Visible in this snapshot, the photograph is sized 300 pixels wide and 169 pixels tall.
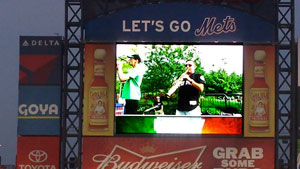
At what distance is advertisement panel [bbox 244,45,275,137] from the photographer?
3566 cm

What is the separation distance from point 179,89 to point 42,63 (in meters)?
6.30

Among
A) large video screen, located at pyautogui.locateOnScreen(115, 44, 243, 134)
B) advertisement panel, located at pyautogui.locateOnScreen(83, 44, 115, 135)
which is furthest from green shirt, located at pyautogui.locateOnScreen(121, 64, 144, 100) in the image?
advertisement panel, located at pyautogui.locateOnScreen(83, 44, 115, 135)

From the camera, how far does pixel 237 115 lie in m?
35.8

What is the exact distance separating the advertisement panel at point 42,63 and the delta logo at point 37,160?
10.3 ft

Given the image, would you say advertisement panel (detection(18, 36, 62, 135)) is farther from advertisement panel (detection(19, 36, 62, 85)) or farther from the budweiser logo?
the budweiser logo

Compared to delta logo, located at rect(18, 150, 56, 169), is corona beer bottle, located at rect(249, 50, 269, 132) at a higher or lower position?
higher

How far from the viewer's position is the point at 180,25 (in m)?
36.1

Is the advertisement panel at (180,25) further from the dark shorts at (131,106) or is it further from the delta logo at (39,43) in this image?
the dark shorts at (131,106)

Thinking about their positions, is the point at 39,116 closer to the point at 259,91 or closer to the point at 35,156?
the point at 35,156

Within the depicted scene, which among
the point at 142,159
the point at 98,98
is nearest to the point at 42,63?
the point at 98,98

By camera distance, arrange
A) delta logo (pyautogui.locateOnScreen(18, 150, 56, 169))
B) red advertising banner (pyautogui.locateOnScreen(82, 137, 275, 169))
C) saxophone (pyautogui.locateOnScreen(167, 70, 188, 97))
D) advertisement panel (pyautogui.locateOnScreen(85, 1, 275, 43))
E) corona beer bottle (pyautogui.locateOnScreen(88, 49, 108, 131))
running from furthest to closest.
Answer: delta logo (pyautogui.locateOnScreen(18, 150, 56, 169)) < advertisement panel (pyautogui.locateOnScreen(85, 1, 275, 43)) < saxophone (pyautogui.locateOnScreen(167, 70, 188, 97)) < corona beer bottle (pyautogui.locateOnScreen(88, 49, 108, 131)) < red advertising banner (pyautogui.locateOnScreen(82, 137, 275, 169))

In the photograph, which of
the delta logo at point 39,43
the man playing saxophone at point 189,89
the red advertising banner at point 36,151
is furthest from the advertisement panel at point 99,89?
the man playing saxophone at point 189,89

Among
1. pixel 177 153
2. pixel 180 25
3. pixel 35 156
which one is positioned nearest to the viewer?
pixel 177 153

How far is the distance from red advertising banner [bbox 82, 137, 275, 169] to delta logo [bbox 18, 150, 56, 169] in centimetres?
199
